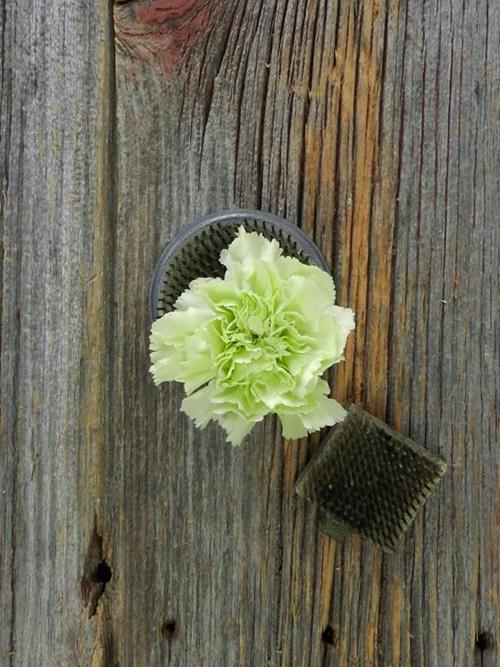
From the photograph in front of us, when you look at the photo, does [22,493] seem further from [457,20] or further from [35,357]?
[457,20]

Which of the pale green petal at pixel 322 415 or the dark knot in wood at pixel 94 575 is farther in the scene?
the dark knot in wood at pixel 94 575

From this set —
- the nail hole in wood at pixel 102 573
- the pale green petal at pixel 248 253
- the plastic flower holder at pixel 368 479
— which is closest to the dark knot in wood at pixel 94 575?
the nail hole in wood at pixel 102 573

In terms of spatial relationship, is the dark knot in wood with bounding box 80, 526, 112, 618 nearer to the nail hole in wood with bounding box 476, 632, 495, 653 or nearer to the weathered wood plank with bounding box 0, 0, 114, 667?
the weathered wood plank with bounding box 0, 0, 114, 667

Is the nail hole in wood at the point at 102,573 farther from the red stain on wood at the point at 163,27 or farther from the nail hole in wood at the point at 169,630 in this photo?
the red stain on wood at the point at 163,27

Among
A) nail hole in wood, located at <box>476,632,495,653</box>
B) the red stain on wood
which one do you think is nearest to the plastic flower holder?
nail hole in wood, located at <box>476,632,495,653</box>

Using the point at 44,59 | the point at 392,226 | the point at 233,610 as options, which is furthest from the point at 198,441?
the point at 44,59
